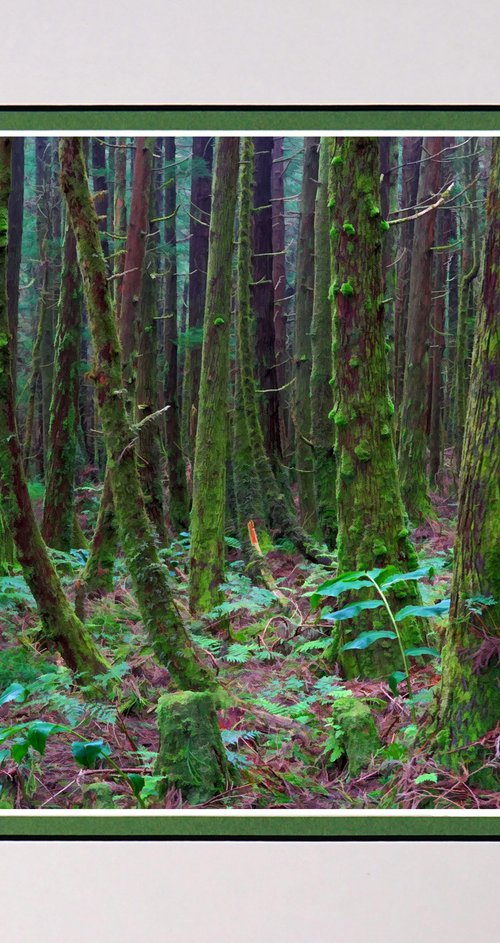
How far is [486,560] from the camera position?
2422 mm

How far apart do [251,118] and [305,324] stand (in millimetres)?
2194

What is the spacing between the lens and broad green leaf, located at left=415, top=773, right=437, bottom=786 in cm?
235

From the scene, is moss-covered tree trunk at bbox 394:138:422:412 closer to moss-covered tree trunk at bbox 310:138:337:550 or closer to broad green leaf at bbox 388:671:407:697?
moss-covered tree trunk at bbox 310:138:337:550

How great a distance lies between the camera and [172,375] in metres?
5.11

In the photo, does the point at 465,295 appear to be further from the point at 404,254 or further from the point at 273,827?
the point at 273,827

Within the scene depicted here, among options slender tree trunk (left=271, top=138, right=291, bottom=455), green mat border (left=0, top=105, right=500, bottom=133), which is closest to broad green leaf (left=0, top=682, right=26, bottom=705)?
green mat border (left=0, top=105, right=500, bottom=133)

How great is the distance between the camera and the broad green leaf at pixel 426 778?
7.71ft

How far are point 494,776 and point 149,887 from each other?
3.72ft

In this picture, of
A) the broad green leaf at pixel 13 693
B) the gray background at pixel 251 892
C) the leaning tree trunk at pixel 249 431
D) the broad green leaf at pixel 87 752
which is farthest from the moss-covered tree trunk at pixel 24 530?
the leaning tree trunk at pixel 249 431

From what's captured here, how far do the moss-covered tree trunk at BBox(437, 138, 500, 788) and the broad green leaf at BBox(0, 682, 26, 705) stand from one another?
1.40 m
